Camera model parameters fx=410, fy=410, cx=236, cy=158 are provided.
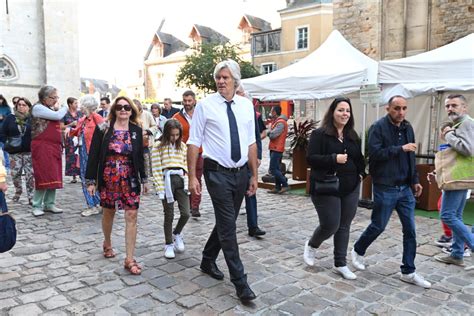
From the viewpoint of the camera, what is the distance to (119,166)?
13.2 ft

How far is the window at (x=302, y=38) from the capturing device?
32438 millimetres

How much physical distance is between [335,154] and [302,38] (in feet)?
101

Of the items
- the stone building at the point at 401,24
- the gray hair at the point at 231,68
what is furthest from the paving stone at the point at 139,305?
the stone building at the point at 401,24

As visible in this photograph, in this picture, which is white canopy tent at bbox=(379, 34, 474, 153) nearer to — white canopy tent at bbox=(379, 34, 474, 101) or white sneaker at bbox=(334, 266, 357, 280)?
white canopy tent at bbox=(379, 34, 474, 101)

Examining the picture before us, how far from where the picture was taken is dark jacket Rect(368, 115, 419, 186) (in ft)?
12.3

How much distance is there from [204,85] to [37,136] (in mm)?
27340

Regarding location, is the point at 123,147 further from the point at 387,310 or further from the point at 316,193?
the point at 387,310

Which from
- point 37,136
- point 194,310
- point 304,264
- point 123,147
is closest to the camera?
point 194,310

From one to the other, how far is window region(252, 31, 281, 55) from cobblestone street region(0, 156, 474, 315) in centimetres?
3114

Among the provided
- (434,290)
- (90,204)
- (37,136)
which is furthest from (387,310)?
(37,136)

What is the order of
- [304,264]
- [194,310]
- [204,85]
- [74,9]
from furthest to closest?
[204,85] → [74,9] → [304,264] → [194,310]

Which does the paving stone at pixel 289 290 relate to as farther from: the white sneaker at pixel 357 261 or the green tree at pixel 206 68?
the green tree at pixel 206 68

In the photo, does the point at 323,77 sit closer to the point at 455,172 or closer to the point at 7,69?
the point at 455,172

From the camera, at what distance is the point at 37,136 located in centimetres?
619
